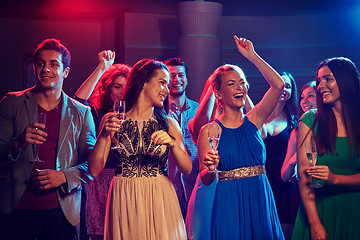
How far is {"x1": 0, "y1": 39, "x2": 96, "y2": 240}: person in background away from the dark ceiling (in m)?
3.77

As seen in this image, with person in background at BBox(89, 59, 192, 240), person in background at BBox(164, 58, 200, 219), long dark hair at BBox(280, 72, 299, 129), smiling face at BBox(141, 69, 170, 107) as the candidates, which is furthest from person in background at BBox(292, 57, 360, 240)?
person in background at BBox(164, 58, 200, 219)

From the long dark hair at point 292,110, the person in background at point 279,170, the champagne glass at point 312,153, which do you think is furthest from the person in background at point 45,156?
the long dark hair at point 292,110

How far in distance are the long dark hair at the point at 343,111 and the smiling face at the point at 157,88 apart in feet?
3.19

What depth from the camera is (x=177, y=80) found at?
15.0 feet

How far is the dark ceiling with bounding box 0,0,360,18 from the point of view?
21.8 ft

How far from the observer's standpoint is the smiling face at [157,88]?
3061 millimetres

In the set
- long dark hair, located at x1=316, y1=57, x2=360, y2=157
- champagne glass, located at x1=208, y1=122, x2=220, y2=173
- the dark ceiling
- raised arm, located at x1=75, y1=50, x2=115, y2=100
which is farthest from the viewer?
the dark ceiling

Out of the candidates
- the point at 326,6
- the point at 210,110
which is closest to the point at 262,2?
the point at 326,6

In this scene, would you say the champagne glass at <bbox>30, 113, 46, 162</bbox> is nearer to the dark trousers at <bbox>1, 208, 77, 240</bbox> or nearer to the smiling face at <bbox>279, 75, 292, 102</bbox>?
the dark trousers at <bbox>1, 208, 77, 240</bbox>

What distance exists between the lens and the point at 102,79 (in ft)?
13.7

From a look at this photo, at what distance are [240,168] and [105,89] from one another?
1478mm

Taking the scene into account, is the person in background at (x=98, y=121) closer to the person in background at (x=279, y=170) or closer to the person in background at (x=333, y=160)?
the person in background at (x=279, y=170)

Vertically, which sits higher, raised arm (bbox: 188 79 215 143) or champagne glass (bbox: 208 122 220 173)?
raised arm (bbox: 188 79 215 143)

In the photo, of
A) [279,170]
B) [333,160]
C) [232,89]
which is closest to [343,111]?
[333,160]
